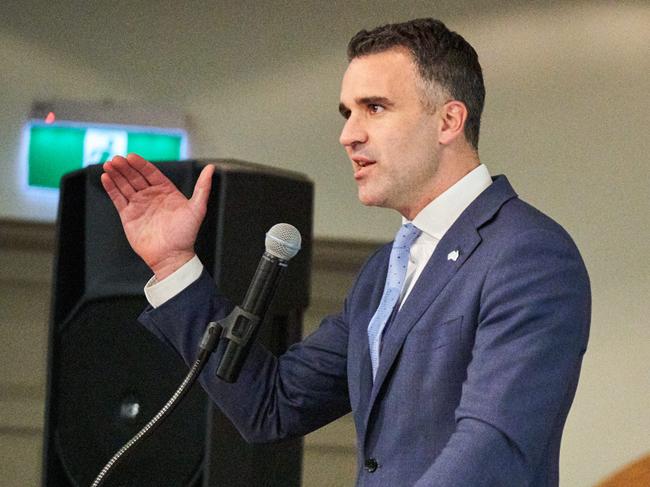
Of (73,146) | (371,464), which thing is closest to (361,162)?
(371,464)

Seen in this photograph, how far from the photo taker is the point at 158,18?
3557 millimetres

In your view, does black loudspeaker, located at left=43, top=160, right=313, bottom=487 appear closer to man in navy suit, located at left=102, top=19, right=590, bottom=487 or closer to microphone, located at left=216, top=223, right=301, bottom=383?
man in navy suit, located at left=102, top=19, right=590, bottom=487

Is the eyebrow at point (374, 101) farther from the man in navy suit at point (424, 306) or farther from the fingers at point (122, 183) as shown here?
the fingers at point (122, 183)

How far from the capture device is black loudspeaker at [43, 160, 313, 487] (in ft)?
7.35

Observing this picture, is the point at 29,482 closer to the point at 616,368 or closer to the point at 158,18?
the point at 158,18

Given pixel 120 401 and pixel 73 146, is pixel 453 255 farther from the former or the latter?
pixel 73 146

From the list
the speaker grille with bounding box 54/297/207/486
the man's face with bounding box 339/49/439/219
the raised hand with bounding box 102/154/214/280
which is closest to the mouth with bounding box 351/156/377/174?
the man's face with bounding box 339/49/439/219

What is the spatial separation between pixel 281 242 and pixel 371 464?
316mm

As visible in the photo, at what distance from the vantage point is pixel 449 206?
1.58 meters

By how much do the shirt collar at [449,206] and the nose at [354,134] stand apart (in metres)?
0.13

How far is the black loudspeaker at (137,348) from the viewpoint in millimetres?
2240

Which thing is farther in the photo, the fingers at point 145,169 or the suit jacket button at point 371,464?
the fingers at point 145,169

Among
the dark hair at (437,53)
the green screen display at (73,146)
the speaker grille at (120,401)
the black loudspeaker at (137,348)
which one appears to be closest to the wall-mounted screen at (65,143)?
the green screen display at (73,146)

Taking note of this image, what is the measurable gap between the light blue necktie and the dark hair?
16 cm
